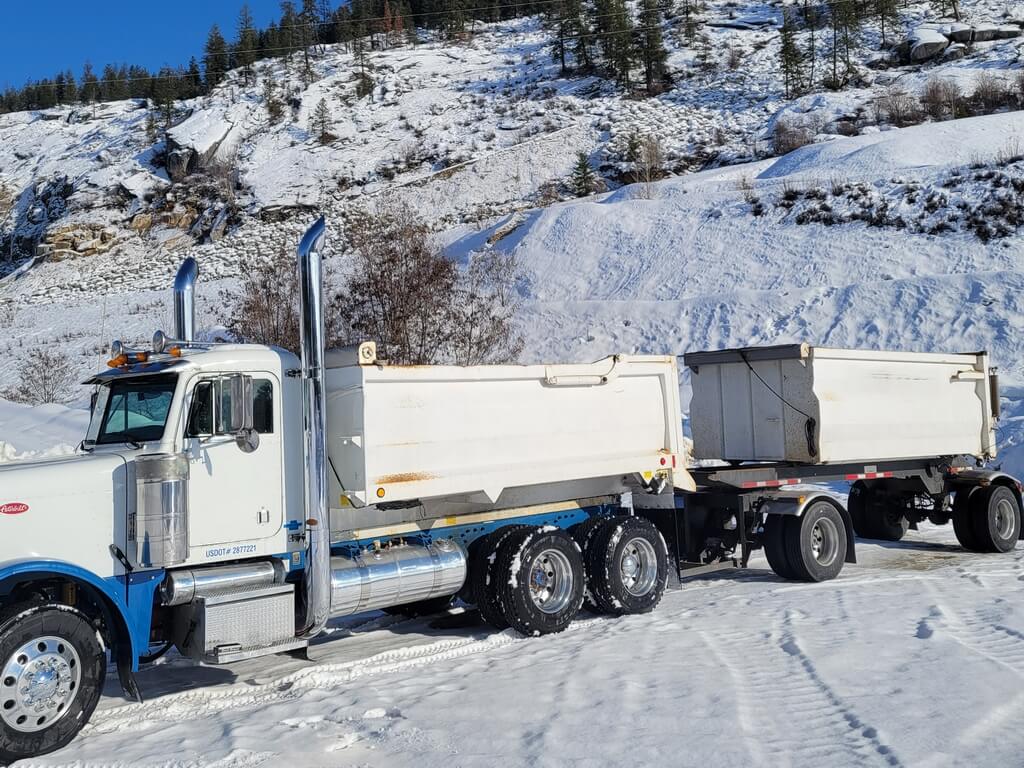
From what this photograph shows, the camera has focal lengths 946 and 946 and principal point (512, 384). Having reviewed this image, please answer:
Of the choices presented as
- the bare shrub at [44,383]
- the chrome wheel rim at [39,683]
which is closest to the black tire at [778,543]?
the chrome wheel rim at [39,683]

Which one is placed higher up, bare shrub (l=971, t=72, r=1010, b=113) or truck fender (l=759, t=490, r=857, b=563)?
bare shrub (l=971, t=72, r=1010, b=113)

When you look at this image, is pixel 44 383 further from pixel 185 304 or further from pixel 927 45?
pixel 927 45

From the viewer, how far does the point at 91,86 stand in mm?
107438

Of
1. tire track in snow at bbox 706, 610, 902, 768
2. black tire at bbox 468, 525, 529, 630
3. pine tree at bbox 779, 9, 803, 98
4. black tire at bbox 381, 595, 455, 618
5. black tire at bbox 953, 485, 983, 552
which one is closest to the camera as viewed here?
tire track in snow at bbox 706, 610, 902, 768

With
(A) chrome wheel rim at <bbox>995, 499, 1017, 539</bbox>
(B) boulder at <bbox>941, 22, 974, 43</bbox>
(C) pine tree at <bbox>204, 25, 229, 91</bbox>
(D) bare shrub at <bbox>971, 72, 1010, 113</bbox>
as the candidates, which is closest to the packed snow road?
(A) chrome wheel rim at <bbox>995, 499, 1017, 539</bbox>

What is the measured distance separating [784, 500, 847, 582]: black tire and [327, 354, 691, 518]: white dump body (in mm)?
1668

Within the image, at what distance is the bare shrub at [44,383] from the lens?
3102cm

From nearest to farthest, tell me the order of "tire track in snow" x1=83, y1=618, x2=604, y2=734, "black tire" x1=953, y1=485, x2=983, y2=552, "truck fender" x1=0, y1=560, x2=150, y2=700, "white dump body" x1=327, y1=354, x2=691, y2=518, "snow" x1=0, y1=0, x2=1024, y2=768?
"snow" x1=0, y1=0, x2=1024, y2=768 → "truck fender" x1=0, y1=560, x2=150, y2=700 → "tire track in snow" x1=83, y1=618, x2=604, y2=734 → "white dump body" x1=327, y1=354, x2=691, y2=518 → "black tire" x1=953, y1=485, x2=983, y2=552

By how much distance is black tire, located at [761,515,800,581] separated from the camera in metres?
11.2

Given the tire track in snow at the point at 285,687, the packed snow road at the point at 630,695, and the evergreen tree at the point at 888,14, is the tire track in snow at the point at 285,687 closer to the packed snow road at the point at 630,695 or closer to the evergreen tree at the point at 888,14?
the packed snow road at the point at 630,695

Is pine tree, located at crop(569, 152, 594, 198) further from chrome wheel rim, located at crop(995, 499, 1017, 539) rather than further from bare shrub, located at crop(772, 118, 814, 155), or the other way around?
chrome wheel rim, located at crop(995, 499, 1017, 539)

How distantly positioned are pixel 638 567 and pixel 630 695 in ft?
10.8

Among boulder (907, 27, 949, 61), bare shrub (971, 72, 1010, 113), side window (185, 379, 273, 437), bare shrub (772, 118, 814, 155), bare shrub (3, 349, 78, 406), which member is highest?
boulder (907, 27, 949, 61)

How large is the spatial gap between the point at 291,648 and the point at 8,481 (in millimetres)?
2428
